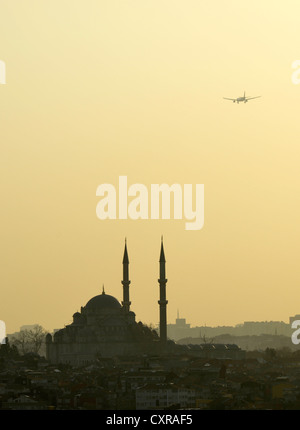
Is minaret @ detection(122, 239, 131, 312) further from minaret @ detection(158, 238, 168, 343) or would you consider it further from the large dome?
minaret @ detection(158, 238, 168, 343)

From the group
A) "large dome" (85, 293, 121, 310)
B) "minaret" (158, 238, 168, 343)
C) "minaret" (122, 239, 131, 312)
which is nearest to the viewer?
"minaret" (158, 238, 168, 343)

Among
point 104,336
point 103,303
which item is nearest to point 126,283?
point 103,303

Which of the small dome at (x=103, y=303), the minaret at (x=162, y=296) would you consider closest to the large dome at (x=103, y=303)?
the small dome at (x=103, y=303)

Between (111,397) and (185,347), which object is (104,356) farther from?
(111,397)

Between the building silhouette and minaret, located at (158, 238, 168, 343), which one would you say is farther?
the building silhouette

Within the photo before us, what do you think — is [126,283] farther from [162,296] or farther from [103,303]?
[162,296]

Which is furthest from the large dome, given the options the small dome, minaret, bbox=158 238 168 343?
minaret, bbox=158 238 168 343

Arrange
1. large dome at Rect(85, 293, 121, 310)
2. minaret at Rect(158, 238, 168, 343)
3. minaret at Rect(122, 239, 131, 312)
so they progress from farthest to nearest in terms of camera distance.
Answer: large dome at Rect(85, 293, 121, 310), minaret at Rect(122, 239, 131, 312), minaret at Rect(158, 238, 168, 343)

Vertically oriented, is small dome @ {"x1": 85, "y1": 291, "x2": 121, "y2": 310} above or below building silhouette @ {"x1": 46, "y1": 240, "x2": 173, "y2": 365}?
above
